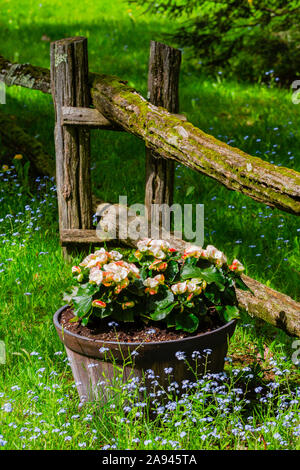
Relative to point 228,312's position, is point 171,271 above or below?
Result: above

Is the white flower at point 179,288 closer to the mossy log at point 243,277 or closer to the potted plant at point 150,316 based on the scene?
the potted plant at point 150,316

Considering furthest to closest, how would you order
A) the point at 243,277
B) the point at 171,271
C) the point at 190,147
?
the point at 243,277 → the point at 190,147 → the point at 171,271

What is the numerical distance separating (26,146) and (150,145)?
286 centimetres

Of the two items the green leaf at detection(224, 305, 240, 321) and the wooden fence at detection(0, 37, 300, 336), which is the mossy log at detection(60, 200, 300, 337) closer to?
the wooden fence at detection(0, 37, 300, 336)

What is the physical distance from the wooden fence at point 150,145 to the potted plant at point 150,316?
49 cm

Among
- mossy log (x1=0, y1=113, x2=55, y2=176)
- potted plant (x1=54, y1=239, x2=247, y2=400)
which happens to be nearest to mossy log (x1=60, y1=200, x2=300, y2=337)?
potted plant (x1=54, y1=239, x2=247, y2=400)

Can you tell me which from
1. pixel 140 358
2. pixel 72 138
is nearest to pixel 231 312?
pixel 140 358

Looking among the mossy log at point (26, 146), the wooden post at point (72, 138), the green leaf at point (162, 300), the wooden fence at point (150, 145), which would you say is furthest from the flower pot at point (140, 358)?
the mossy log at point (26, 146)

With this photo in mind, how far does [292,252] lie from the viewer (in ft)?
16.0

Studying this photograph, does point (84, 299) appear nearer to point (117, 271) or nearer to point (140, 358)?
point (117, 271)

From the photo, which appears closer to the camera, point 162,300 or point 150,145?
point 162,300

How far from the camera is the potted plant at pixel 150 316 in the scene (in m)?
2.91

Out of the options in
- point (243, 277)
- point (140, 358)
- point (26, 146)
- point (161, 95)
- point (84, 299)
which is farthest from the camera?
point (26, 146)

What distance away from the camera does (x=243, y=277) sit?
379 centimetres
